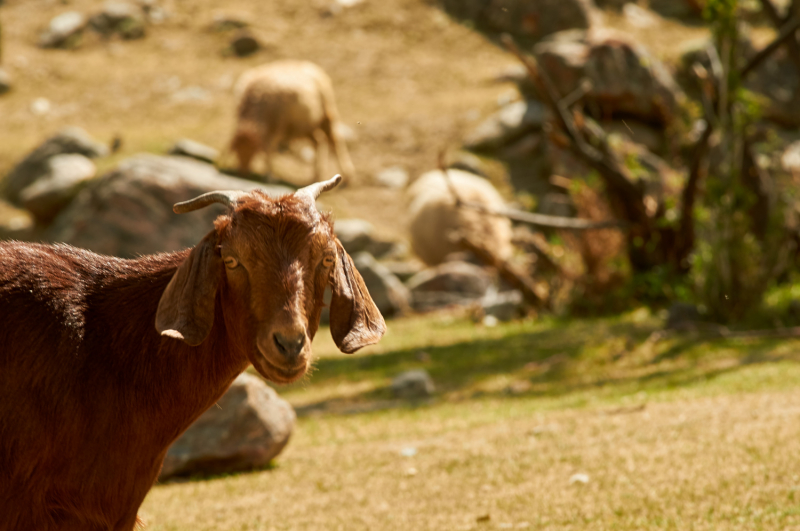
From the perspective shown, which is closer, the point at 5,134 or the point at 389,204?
the point at 389,204

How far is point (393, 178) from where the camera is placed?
22344 millimetres

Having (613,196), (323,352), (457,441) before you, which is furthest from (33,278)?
(613,196)

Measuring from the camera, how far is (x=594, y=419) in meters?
7.64

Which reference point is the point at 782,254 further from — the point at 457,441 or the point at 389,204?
the point at 389,204

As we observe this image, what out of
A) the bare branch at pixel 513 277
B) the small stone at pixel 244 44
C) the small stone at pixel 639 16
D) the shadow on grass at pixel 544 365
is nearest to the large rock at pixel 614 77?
the bare branch at pixel 513 277

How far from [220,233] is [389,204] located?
18.1 m

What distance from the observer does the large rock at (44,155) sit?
64.6ft

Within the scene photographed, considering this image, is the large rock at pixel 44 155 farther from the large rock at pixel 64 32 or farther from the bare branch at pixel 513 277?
the large rock at pixel 64 32

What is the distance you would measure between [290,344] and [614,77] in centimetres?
1800

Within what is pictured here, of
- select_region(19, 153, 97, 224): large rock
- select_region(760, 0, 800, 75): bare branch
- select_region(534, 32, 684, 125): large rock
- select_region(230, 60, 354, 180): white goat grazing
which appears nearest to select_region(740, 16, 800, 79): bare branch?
select_region(760, 0, 800, 75): bare branch

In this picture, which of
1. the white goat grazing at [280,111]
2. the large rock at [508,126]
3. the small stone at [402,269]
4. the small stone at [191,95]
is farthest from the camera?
the small stone at [191,95]

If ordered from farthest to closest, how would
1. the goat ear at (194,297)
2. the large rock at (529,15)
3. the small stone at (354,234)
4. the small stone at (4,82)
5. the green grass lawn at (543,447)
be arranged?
the large rock at (529,15) < the small stone at (4,82) < the small stone at (354,234) < the green grass lawn at (543,447) < the goat ear at (194,297)

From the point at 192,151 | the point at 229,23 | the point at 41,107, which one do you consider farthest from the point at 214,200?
the point at 229,23

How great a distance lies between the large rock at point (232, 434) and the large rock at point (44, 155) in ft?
45.9
